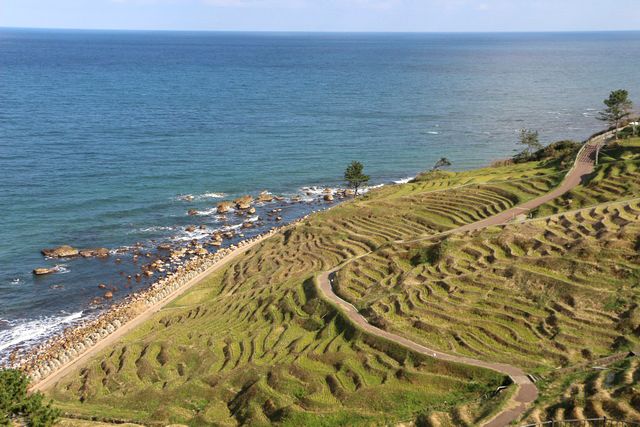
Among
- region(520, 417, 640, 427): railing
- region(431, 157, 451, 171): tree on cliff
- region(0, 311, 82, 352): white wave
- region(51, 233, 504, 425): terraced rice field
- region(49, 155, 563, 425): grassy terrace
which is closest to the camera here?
region(520, 417, 640, 427): railing

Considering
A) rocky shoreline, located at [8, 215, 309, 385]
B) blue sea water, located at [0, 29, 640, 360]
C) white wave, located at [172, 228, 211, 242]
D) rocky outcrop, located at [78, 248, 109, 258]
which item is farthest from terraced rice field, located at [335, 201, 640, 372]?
rocky outcrop, located at [78, 248, 109, 258]

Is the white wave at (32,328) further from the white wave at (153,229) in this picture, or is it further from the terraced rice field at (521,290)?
the terraced rice field at (521,290)

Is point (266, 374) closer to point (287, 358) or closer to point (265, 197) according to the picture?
point (287, 358)

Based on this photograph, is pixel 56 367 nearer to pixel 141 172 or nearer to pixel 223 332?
pixel 223 332

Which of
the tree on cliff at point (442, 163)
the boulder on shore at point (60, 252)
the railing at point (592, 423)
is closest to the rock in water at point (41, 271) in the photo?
the boulder on shore at point (60, 252)

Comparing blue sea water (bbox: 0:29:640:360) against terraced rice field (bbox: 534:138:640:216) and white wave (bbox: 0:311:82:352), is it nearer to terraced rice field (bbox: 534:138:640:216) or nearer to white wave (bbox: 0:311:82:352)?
white wave (bbox: 0:311:82:352)

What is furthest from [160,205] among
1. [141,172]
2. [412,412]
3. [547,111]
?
[547,111]

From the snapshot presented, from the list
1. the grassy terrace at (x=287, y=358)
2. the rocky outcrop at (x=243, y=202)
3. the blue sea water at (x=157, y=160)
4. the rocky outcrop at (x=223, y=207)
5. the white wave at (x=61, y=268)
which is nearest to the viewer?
the grassy terrace at (x=287, y=358)
